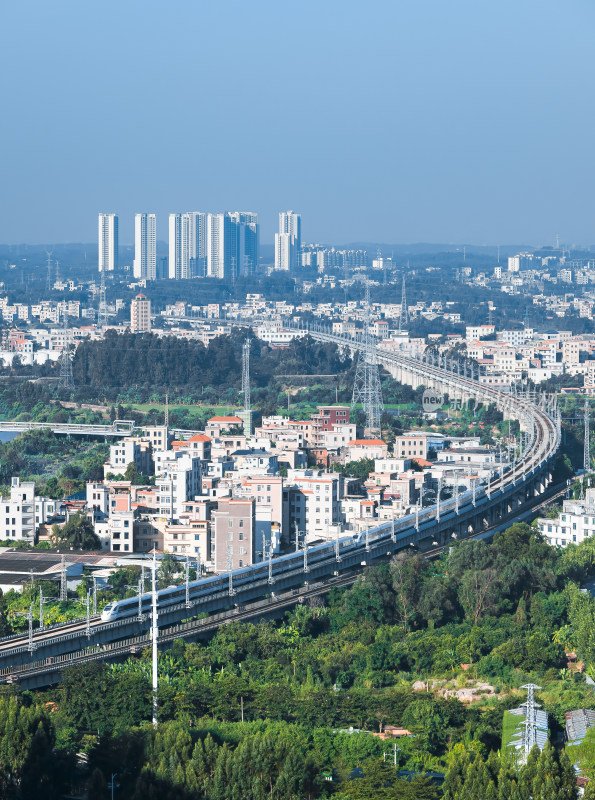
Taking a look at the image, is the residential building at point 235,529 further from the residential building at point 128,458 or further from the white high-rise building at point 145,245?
the white high-rise building at point 145,245

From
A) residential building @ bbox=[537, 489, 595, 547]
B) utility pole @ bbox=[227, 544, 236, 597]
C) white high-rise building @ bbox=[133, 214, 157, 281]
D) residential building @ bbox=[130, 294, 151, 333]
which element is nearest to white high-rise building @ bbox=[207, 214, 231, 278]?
white high-rise building @ bbox=[133, 214, 157, 281]

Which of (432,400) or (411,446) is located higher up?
(411,446)

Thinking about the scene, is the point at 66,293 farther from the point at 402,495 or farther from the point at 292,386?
the point at 402,495

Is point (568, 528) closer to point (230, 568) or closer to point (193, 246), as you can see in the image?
point (230, 568)

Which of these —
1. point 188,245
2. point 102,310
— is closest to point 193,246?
point 188,245

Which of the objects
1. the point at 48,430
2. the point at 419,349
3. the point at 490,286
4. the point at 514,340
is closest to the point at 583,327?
the point at 514,340

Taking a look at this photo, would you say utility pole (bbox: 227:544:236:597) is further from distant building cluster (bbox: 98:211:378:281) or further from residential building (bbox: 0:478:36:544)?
distant building cluster (bbox: 98:211:378:281)
